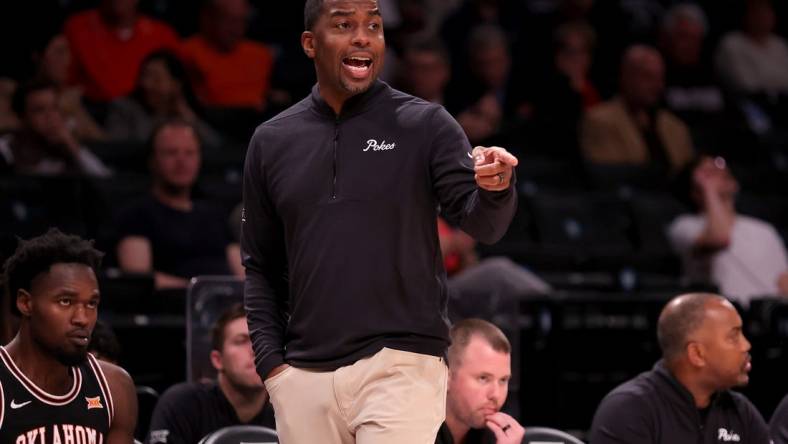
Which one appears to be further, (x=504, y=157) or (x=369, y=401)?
(x=369, y=401)

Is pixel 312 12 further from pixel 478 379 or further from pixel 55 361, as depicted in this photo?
pixel 478 379

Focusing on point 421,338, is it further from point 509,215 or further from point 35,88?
point 35,88

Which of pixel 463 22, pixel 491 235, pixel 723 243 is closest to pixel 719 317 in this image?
pixel 491 235

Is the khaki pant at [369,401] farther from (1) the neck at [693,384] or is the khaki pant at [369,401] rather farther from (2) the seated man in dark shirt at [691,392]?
(1) the neck at [693,384]

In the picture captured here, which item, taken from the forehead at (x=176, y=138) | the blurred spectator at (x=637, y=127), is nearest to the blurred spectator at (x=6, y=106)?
the forehead at (x=176, y=138)

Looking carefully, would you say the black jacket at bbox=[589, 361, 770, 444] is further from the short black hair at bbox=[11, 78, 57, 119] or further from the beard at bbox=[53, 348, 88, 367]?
the short black hair at bbox=[11, 78, 57, 119]

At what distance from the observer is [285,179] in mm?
3287

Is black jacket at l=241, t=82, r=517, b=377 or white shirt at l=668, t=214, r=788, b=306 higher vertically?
black jacket at l=241, t=82, r=517, b=377

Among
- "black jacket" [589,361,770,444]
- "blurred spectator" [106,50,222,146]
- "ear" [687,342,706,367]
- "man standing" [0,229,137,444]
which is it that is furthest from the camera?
"blurred spectator" [106,50,222,146]

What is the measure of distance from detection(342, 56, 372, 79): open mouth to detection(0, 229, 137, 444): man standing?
1.22 meters

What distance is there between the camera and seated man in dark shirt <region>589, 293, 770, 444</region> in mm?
4852

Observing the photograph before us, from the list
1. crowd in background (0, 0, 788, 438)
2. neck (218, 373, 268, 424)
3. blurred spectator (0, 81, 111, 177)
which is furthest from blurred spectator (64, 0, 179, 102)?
neck (218, 373, 268, 424)

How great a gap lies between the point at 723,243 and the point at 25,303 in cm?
483

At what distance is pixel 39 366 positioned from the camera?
395 centimetres
